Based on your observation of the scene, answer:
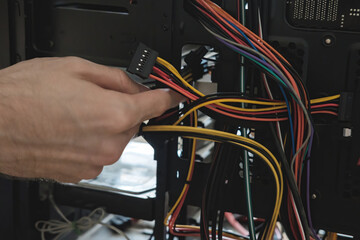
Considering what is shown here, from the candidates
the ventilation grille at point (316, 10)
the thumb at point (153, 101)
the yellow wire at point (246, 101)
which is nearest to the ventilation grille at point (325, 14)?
the ventilation grille at point (316, 10)

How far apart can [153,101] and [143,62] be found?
6cm

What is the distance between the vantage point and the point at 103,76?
708 millimetres

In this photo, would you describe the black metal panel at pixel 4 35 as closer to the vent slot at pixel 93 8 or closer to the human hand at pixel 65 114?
the vent slot at pixel 93 8

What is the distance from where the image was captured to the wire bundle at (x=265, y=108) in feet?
2.42

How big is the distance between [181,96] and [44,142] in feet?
0.71

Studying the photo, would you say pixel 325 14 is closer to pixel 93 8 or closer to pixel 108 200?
pixel 93 8

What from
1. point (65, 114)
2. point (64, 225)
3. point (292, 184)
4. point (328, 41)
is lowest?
point (64, 225)

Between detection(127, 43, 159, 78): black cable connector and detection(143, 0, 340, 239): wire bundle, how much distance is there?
13 mm

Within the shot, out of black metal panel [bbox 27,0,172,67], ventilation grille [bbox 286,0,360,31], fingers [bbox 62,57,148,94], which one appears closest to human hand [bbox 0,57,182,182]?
fingers [bbox 62,57,148,94]

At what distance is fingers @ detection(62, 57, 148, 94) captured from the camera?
0.70m

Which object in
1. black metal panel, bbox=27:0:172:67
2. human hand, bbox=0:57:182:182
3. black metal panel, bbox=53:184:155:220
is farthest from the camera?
black metal panel, bbox=53:184:155:220

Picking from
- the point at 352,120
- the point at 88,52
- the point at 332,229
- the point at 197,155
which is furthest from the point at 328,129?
the point at 88,52

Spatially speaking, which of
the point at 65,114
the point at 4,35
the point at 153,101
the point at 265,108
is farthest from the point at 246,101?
the point at 4,35

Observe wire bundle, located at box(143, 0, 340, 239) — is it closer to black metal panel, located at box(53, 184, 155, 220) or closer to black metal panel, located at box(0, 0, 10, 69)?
black metal panel, located at box(53, 184, 155, 220)
